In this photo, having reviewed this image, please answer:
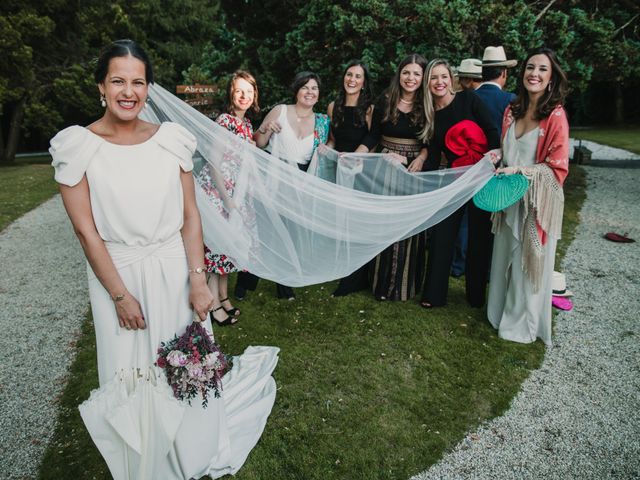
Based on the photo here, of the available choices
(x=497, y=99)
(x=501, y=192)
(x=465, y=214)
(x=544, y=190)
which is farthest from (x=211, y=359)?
(x=465, y=214)

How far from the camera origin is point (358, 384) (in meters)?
4.11

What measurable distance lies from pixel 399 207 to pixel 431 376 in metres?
1.50

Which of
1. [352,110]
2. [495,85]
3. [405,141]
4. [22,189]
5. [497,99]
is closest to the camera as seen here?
[405,141]

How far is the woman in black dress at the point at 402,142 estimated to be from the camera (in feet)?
16.2

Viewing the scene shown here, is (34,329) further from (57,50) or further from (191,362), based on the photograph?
(57,50)

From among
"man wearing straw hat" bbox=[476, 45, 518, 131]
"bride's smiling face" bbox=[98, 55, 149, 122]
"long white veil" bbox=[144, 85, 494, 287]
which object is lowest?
"long white veil" bbox=[144, 85, 494, 287]

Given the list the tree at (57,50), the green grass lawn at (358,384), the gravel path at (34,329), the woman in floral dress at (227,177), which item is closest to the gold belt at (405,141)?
the woman in floral dress at (227,177)

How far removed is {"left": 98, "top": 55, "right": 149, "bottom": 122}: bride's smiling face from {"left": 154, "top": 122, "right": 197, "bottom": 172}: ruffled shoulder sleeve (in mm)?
172

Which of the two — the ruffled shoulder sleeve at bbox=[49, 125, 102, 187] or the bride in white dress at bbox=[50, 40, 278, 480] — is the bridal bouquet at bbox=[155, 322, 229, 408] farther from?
the ruffled shoulder sleeve at bbox=[49, 125, 102, 187]

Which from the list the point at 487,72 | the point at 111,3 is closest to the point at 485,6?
the point at 487,72

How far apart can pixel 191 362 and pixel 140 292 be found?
44cm

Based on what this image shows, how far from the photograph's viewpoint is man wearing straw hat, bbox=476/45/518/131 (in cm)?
598

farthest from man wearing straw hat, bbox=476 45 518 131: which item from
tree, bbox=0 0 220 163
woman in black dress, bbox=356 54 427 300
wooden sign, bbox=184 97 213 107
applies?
tree, bbox=0 0 220 163

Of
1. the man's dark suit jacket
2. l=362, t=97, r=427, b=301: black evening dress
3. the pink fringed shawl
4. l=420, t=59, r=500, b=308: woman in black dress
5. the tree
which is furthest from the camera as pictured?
the tree
